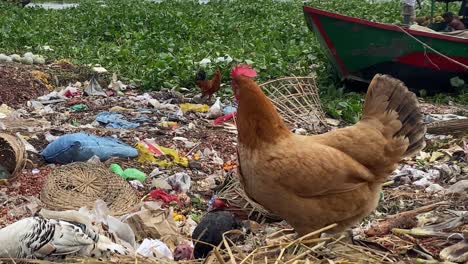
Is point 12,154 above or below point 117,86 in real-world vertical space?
above

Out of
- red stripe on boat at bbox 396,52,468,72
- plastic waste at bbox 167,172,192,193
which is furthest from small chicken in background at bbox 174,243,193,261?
red stripe on boat at bbox 396,52,468,72

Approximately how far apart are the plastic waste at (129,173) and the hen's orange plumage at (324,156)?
1.97 meters

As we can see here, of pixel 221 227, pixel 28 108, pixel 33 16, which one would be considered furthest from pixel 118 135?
pixel 33 16

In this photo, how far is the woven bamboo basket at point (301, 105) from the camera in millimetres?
6551

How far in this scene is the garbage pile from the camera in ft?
11.0

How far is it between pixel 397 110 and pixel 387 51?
18.4 feet

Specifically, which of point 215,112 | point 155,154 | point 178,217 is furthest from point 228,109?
point 178,217

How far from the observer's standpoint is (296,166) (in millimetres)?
3420

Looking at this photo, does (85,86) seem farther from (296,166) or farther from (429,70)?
(296,166)

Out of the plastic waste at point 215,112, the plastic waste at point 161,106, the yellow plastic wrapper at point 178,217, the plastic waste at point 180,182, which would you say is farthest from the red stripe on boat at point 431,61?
the yellow plastic wrapper at point 178,217

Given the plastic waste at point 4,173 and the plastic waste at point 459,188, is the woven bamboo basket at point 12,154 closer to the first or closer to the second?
the plastic waste at point 4,173

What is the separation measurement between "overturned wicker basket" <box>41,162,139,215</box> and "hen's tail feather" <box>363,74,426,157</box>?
1841 millimetres

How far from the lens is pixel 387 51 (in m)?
9.08

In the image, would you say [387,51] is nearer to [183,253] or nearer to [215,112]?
[215,112]
